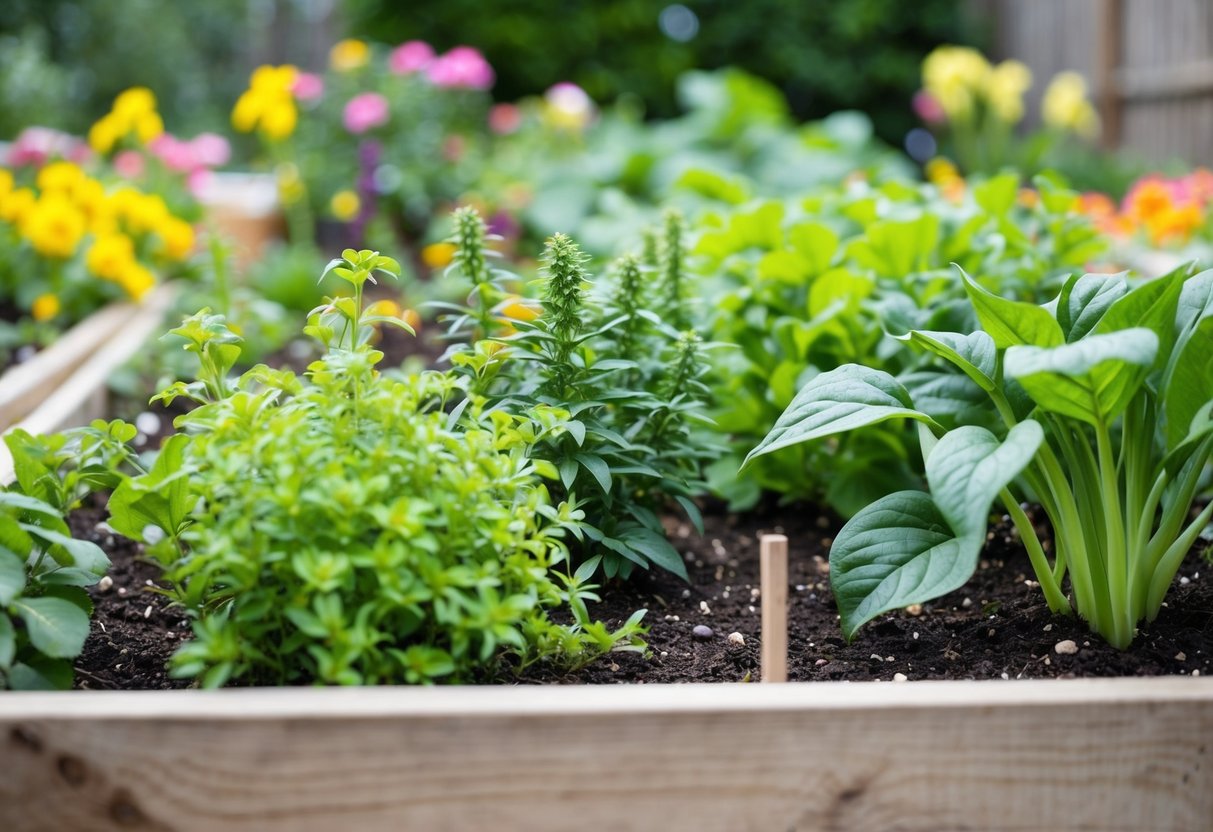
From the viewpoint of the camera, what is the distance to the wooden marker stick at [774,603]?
1157 mm

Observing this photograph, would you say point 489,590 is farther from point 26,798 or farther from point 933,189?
point 933,189

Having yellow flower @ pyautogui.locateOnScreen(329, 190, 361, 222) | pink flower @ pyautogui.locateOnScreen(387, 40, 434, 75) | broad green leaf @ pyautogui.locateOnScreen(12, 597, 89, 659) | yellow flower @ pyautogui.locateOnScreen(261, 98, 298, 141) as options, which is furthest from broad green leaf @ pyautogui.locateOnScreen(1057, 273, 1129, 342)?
pink flower @ pyautogui.locateOnScreen(387, 40, 434, 75)

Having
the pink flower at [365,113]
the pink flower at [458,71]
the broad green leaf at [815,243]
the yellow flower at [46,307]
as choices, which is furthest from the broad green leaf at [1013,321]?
the pink flower at [458,71]

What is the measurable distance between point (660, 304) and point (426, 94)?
3618 millimetres

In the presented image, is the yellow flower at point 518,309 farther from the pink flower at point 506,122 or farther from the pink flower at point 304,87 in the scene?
the pink flower at point 506,122

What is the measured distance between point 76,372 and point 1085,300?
240 cm

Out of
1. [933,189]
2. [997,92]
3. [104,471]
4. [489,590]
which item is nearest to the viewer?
[489,590]

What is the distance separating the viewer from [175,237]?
3496mm

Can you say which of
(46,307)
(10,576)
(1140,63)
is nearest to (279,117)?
(46,307)

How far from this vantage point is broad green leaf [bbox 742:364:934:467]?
1240mm

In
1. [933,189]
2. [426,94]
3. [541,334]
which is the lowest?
[541,334]

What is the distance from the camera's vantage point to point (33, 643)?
3.97 feet

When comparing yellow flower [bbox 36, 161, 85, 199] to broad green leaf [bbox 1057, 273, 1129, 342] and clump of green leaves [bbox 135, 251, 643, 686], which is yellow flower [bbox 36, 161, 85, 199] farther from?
broad green leaf [bbox 1057, 273, 1129, 342]

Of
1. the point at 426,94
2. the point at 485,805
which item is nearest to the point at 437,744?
the point at 485,805
